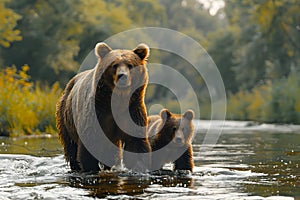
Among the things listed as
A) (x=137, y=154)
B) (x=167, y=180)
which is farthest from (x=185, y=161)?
(x=167, y=180)

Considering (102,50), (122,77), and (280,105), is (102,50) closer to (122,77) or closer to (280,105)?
(122,77)

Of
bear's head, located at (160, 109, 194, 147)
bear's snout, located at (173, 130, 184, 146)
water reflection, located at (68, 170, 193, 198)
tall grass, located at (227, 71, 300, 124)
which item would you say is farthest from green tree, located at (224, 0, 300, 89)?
water reflection, located at (68, 170, 193, 198)

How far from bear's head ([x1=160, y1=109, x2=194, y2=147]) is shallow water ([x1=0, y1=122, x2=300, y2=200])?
441 millimetres

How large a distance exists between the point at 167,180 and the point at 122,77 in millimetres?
1265

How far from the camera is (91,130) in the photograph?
8289mm

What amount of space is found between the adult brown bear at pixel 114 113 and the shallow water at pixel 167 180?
10.5 inches

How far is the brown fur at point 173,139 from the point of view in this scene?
9.33 meters

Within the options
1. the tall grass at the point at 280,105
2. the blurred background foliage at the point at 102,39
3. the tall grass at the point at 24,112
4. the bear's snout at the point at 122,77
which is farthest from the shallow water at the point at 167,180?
the blurred background foliage at the point at 102,39

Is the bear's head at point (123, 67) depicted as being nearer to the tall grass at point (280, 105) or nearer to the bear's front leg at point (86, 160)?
the bear's front leg at point (86, 160)

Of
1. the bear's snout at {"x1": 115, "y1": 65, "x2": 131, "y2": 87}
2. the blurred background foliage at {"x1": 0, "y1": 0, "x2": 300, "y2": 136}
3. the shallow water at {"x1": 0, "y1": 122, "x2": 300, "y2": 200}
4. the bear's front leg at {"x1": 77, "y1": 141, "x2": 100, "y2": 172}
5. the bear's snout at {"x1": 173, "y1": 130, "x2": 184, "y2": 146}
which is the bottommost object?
the shallow water at {"x1": 0, "y1": 122, "x2": 300, "y2": 200}

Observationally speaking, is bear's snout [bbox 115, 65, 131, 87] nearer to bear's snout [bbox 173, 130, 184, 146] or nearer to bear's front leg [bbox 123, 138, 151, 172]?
bear's front leg [bbox 123, 138, 151, 172]

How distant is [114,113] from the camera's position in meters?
8.30

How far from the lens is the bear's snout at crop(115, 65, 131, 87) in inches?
310

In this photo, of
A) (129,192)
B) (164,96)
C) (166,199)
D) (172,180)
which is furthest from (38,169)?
(164,96)
